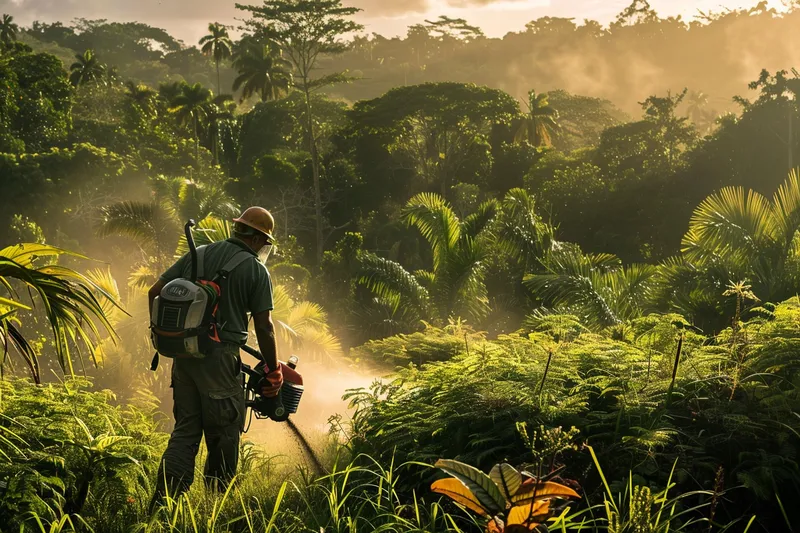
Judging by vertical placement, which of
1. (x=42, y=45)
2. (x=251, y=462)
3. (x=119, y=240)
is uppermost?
(x=42, y=45)

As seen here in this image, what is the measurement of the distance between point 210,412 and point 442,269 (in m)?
9.96

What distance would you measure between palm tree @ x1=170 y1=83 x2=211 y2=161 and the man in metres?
44.9

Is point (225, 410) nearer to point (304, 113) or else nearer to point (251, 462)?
point (251, 462)

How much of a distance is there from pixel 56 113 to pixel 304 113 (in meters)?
18.2

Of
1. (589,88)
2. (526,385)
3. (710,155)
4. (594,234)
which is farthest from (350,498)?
(589,88)

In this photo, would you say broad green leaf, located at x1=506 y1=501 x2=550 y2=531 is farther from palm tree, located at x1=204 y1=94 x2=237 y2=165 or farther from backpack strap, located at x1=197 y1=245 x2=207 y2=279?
palm tree, located at x1=204 y1=94 x2=237 y2=165

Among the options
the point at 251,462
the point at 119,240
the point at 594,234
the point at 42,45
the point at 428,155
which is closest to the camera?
the point at 251,462

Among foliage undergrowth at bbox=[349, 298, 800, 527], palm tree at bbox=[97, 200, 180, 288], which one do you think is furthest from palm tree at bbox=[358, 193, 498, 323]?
foliage undergrowth at bbox=[349, 298, 800, 527]

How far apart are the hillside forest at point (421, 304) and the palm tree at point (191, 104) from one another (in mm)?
162

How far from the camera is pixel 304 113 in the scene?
5303cm

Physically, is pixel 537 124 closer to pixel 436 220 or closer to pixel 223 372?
pixel 436 220

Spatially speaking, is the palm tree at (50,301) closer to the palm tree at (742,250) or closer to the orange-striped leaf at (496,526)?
the orange-striped leaf at (496,526)

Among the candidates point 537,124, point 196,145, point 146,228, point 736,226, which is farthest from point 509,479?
point 537,124

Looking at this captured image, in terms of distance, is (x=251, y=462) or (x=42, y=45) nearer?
(x=251, y=462)
